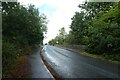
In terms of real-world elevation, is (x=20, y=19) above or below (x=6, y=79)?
above

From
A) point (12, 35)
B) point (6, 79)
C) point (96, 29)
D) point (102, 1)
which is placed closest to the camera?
point (6, 79)

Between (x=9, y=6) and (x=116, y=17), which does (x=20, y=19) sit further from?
(x=116, y=17)

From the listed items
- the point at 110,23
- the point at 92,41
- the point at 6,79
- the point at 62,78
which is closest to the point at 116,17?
the point at 110,23

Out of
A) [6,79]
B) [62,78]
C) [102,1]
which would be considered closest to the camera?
[6,79]

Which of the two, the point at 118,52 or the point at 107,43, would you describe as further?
the point at 107,43

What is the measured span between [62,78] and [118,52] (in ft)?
54.5

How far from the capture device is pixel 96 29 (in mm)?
35406

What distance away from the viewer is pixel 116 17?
99.2 feet

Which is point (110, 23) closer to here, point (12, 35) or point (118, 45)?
point (118, 45)

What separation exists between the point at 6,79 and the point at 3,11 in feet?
59.7

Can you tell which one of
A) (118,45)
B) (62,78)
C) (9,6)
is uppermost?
(9,6)

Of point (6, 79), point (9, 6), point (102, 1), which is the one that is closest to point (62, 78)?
point (6, 79)

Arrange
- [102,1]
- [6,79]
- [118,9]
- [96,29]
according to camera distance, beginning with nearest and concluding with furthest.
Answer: [6,79] → [118,9] → [96,29] → [102,1]

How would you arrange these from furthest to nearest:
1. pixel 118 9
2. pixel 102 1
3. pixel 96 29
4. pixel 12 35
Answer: pixel 102 1, pixel 96 29, pixel 12 35, pixel 118 9
